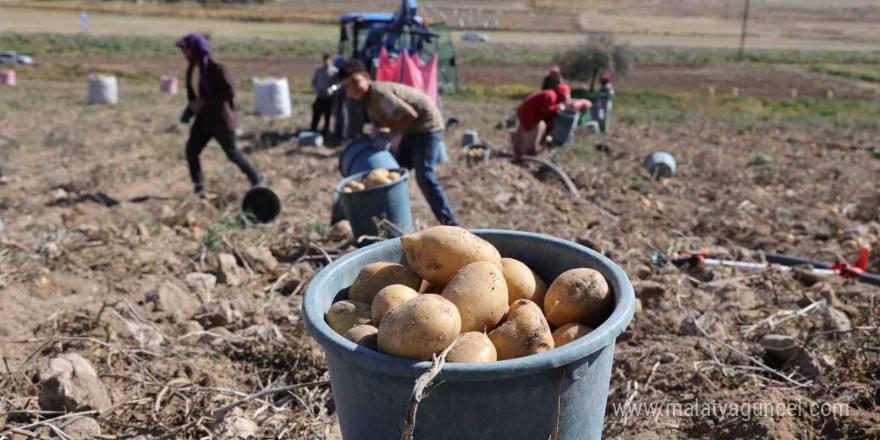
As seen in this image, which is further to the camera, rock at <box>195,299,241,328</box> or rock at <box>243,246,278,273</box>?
rock at <box>243,246,278,273</box>

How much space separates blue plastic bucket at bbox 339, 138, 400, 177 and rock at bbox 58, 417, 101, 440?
299 centimetres

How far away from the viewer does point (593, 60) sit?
87.5 feet

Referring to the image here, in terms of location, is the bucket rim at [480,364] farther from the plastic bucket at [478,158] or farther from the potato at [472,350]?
the plastic bucket at [478,158]

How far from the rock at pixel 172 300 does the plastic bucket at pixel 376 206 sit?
1238 mm

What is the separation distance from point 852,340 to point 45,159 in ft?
28.6

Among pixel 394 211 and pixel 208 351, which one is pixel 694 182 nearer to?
pixel 394 211

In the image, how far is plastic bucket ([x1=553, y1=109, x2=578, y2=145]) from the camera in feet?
27.8

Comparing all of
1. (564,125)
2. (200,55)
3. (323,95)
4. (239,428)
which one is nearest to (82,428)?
(239,428)

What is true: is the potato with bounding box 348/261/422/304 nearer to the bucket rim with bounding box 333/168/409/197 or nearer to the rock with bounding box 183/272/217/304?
the rock with bounding box 183/272/217/304

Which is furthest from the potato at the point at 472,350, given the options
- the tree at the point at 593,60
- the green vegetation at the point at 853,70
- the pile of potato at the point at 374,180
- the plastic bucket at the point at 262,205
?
the green vegetation at the point at 853,70

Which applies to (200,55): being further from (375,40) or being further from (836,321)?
(836,321)

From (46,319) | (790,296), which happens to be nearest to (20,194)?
(46,319)

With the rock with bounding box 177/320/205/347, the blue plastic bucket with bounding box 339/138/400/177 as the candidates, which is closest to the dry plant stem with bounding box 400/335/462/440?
the rock with bounding box 177/320/205/347

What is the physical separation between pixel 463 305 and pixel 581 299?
0.33m
